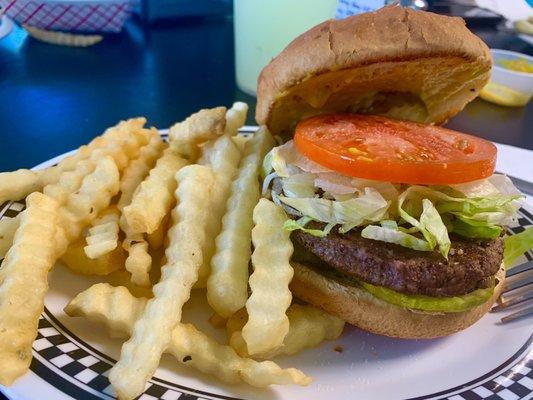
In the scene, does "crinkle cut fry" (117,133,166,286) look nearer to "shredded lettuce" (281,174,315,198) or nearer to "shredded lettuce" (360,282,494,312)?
"shredded lettuce" (281,174,315,198)

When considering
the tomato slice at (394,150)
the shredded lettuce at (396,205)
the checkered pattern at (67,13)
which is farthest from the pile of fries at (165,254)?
the checkered pattern at (67,13)

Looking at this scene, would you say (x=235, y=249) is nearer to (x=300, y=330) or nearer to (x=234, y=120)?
(x=300, y=330)

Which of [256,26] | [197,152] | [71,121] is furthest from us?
[256,26]

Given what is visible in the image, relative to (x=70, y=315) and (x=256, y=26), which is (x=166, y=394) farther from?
(x=256, y=26)

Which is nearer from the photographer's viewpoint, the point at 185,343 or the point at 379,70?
the point at 185,343

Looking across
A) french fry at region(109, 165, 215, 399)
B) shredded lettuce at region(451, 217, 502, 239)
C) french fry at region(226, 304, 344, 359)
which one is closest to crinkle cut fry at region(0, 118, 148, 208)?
french fry at region(109, 165, 215, 399)

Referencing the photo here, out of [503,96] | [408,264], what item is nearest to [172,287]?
[408,264]

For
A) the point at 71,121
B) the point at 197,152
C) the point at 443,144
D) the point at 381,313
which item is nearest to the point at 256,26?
the point at 71,121
